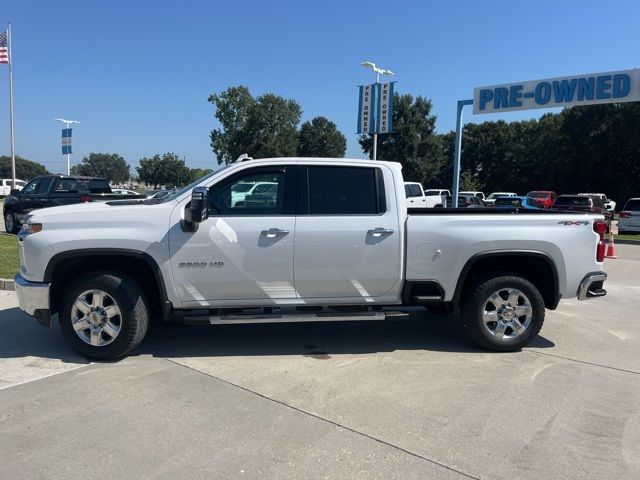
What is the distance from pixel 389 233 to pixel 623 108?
50210mm

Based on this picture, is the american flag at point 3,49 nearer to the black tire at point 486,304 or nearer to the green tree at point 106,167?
the black tire at point 486,304

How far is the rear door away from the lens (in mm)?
5012

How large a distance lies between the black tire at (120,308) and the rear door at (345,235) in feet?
5.10

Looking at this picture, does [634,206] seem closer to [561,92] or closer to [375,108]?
[561,92]

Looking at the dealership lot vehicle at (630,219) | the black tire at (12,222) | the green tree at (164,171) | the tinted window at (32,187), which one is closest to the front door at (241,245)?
the tinted window at (32,187)

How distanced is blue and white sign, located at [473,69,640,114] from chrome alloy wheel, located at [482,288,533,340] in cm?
1473

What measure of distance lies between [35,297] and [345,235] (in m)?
3.00

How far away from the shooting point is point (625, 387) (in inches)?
178

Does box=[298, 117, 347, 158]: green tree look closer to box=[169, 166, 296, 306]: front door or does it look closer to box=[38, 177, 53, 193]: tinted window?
box=[38, 177, 53, 193]: tinted window

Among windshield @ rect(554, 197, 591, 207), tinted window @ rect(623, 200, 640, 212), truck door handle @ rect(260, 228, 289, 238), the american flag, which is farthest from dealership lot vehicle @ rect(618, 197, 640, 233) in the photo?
the american flag

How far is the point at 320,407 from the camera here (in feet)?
13.3

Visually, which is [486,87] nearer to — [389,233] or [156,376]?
[389,233]

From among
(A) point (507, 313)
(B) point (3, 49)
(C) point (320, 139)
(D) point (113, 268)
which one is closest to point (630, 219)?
(A) point (507, 313)

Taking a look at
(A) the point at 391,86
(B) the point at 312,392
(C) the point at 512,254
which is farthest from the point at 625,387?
(A) the point at 391,86
